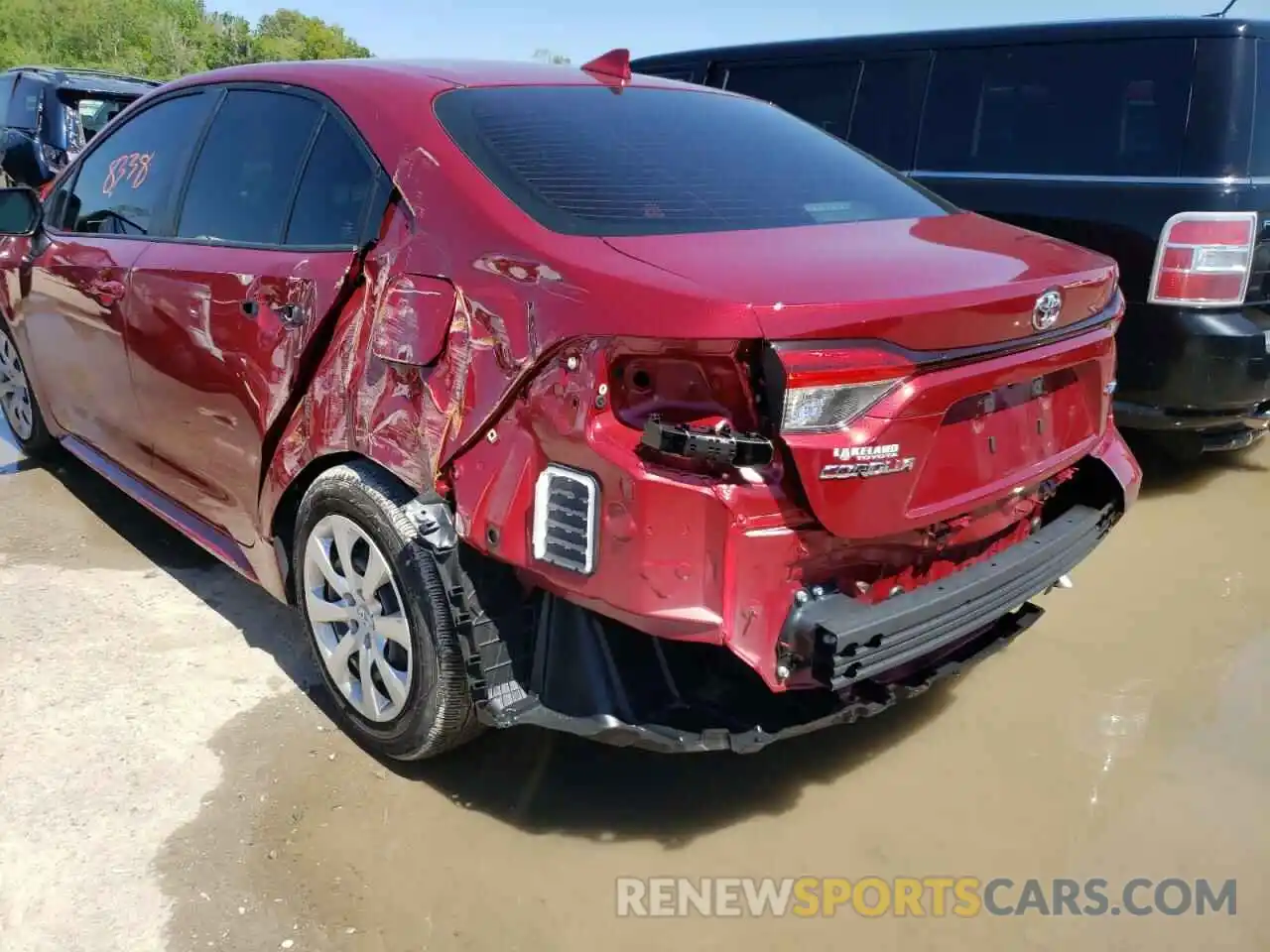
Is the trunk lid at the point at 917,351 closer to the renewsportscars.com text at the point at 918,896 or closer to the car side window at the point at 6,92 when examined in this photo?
the renewsportscars.com text at the point at 918,896

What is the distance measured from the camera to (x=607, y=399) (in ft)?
6.27

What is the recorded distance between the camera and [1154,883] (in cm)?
231

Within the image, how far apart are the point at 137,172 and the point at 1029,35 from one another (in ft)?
12.5

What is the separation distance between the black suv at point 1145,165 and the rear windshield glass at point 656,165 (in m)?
1.60

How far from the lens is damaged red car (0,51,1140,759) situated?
188 centimetres

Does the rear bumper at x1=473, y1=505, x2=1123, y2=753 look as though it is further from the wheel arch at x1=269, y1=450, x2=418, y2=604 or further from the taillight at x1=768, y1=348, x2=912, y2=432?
the wheel arch at x1=269, y1=450, x2=418, y2=604

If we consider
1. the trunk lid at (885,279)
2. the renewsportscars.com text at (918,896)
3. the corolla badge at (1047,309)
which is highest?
the trunk lid at (885,279)

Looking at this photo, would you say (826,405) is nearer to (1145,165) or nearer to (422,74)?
(422,74)

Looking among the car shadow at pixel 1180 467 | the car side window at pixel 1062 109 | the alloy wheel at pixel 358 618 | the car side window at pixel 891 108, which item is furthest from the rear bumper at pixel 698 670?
the car side window at pixel 891 108

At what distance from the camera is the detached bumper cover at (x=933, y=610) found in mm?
1935

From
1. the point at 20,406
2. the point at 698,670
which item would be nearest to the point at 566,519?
the point at 698,670

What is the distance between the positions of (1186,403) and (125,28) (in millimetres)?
48191

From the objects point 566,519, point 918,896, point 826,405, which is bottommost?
point 918,896

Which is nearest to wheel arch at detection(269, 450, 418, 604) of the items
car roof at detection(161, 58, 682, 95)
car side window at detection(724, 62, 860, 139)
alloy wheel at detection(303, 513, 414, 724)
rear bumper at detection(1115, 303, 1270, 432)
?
alloy wheel at detection(303, 513, 414, 724)
